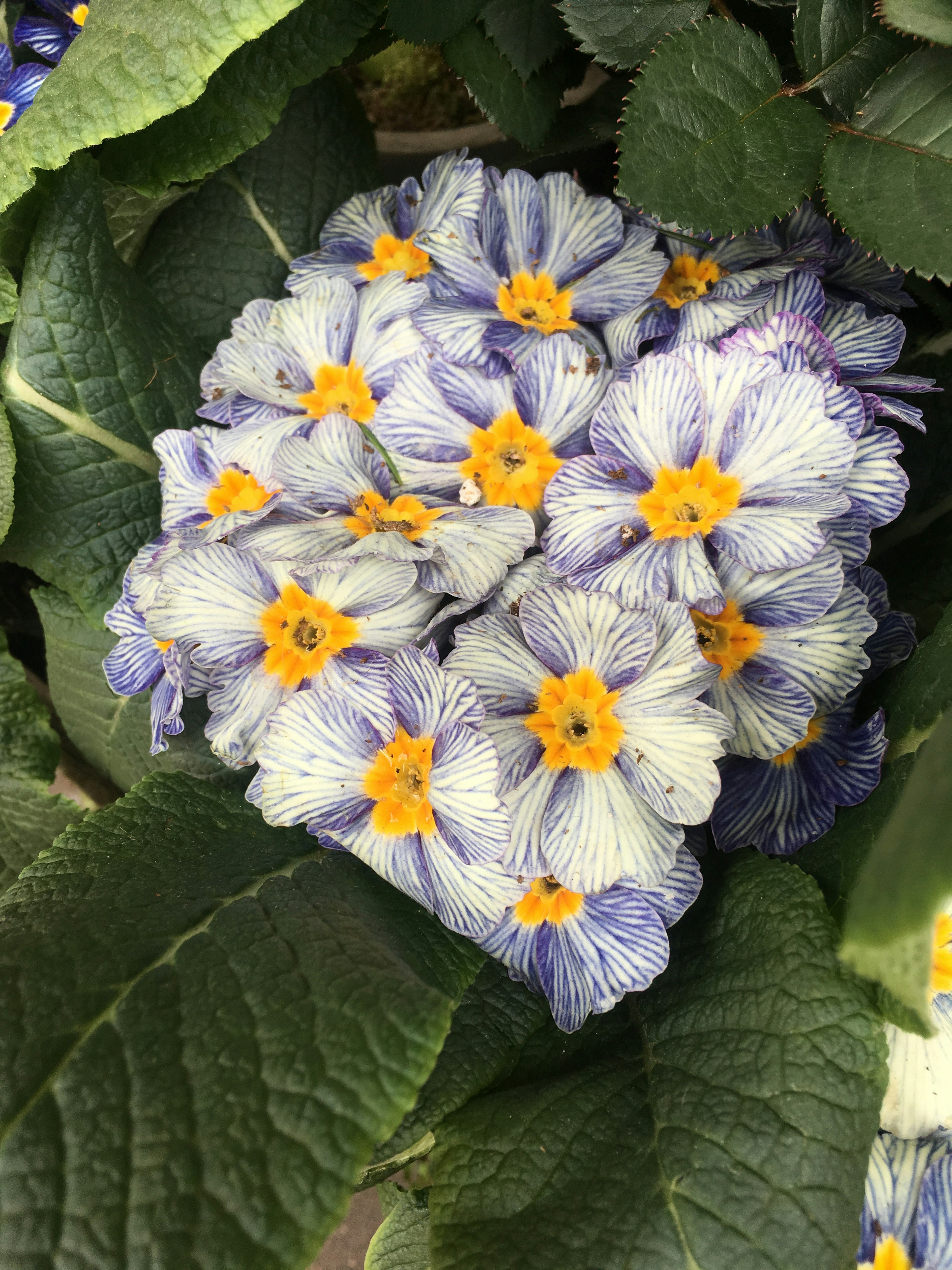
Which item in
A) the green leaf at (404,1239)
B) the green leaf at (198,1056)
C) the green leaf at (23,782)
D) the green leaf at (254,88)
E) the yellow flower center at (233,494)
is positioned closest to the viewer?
the green leaf at (198,1056)

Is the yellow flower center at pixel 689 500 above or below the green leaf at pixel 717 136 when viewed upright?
below

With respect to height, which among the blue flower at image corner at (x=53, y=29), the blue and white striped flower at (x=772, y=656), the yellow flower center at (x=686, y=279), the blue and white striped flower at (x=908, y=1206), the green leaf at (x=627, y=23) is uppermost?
the blue flower at image corner at (x=53, y=29)

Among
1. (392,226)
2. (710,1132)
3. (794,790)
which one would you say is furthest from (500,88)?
(710,1132)

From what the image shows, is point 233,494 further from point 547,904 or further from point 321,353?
point 547,904

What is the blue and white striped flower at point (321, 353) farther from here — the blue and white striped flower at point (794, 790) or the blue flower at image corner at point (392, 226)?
the blue and white striped flower at point (794, 790)

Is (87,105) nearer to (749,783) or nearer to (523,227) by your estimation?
(523,227)

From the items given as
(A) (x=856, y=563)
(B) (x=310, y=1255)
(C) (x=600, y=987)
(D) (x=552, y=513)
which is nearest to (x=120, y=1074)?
(B) (x=310, y=1255)

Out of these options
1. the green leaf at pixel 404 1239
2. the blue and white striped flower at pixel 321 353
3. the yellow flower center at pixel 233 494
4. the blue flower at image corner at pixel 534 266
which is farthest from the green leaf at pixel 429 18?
the green leaf at pixel 404 1239
